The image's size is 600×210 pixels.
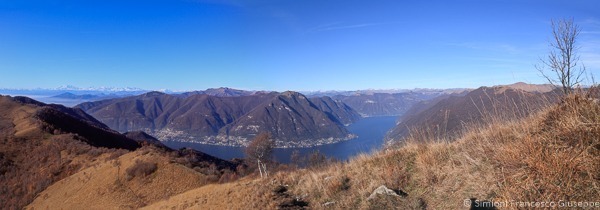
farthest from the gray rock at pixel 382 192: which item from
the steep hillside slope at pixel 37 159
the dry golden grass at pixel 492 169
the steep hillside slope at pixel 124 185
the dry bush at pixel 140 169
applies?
the steep hillside slope at pixel 37 159

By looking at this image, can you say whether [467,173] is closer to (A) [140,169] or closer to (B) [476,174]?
(B) [476,174]

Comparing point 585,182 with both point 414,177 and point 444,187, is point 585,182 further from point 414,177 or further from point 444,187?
point 414,177

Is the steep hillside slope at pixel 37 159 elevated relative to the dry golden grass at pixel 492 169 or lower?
lower

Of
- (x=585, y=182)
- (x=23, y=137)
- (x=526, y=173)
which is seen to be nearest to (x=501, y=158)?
(x=526, y=173)

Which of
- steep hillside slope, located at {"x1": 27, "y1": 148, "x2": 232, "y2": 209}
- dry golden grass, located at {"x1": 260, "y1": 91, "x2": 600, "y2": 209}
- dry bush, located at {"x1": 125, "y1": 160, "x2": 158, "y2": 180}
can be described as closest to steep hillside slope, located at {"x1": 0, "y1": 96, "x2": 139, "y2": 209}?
steep hillside slope, located at {"x1": 27, "y1": 148, "x2": 232, "y2": 209}

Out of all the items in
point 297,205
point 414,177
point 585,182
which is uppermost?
point 585,182

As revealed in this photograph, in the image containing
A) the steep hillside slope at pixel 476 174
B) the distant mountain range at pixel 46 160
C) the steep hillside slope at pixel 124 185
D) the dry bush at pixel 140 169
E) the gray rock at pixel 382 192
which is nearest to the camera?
the steep hillside slope at pixel 476 174

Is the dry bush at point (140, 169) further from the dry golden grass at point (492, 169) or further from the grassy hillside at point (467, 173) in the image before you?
the dry golden grass at point (492, 169)

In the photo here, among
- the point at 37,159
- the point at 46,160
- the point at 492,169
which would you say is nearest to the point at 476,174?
the point at 492,169
